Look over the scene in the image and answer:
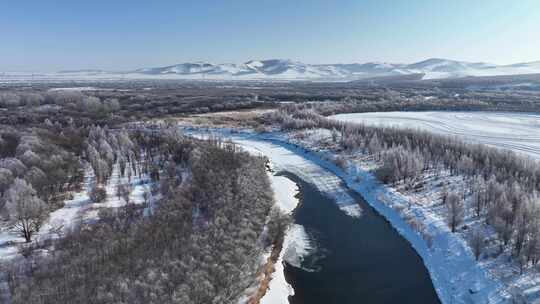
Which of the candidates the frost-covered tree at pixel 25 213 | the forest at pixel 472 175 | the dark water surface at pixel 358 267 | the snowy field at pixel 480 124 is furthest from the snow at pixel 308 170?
the frost-covered tree at pixel 25 213

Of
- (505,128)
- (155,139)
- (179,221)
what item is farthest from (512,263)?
(505,128)

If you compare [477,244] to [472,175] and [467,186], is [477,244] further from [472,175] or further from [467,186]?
[472,175]

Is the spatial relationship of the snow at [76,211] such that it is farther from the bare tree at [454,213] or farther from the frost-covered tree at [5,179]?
the bare tree at [454,213]

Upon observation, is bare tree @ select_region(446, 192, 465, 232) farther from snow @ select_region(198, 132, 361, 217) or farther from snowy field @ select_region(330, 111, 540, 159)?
snowy field @ select_region(330, 111, 540, 159)

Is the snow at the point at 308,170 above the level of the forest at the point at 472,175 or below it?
below

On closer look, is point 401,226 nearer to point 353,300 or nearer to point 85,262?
point 353,300

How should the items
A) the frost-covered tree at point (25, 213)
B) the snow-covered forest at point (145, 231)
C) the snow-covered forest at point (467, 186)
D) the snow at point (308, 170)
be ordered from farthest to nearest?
the snow at point (308, 170)
the frost-covered tree at point (25, 213)
the snow-covered forest at point (467, 186)
the snow-covered forest at point (145, 231)
